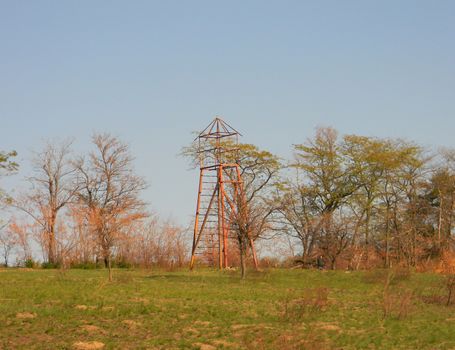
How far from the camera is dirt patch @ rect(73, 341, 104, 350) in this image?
13300 millimetres

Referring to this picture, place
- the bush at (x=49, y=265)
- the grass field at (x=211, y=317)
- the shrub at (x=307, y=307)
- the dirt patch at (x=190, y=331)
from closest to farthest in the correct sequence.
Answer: the grass field at (x=211, y=317)
the dirt patch at (x=190, y=331)
the shrub at (x=307, y=307)
the bush at (x=49, y=265)

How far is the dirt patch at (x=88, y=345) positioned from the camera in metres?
13.3

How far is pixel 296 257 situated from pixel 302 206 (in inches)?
143

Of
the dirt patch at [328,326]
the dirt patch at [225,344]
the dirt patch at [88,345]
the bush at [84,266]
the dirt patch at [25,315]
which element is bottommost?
the dirt patch at [225,344]

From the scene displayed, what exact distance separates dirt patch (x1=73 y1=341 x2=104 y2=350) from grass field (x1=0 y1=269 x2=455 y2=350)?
0.06 feet

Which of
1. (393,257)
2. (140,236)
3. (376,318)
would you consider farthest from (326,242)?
(376,318)

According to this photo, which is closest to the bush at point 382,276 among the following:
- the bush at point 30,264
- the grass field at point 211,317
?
the grass field at point 211,317

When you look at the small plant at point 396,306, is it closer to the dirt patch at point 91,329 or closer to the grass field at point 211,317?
the grass field at point 211,317

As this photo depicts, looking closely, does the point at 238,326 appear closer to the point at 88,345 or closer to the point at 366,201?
the point at 88,345

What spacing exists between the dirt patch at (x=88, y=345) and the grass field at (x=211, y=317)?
2 cm

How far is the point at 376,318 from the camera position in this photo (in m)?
18.2

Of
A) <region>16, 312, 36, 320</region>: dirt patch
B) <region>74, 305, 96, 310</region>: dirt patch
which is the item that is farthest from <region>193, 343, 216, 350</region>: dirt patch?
<region>74, 305, 96, 310</region>: dirt patch

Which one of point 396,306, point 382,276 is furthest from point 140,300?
point 382,276

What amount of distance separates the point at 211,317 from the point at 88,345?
4.66 m
